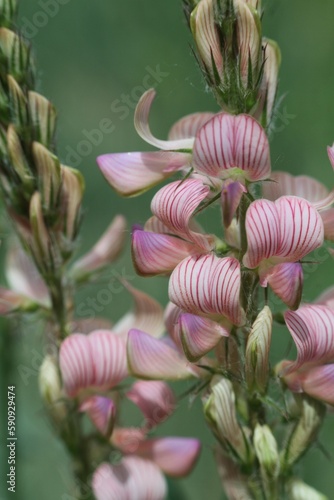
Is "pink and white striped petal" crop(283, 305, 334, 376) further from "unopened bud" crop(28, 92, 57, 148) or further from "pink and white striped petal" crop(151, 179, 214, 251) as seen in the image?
"unopened bud" crop(28, 92, 57, 148)

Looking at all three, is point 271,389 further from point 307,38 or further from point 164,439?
point 307,38

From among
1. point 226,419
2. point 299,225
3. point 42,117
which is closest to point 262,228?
point 299,225

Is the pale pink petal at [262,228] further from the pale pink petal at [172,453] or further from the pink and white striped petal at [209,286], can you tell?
the pale pink petal at [172,453]

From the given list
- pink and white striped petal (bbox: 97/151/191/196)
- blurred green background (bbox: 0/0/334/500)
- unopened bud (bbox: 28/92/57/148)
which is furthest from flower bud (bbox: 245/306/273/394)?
blurred green background (bbox: 0/0/334/500)

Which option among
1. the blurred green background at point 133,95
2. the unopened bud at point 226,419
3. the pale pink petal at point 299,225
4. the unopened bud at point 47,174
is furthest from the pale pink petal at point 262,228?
the blurred green background at point 133,95

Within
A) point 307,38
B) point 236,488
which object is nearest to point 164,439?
point 236,488

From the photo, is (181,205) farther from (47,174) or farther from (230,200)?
(47,174)
